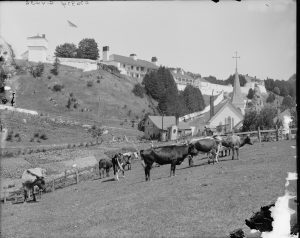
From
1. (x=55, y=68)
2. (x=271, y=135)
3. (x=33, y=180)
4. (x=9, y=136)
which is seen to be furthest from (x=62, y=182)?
(x=55, y=68)

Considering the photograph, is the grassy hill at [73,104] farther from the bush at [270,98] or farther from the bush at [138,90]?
the bush at [270,98]

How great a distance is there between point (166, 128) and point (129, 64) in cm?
7397

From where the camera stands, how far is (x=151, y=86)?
116938mm

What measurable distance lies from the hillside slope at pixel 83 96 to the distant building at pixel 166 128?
12715 millimetres

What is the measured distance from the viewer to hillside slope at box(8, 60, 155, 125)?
98250 millimetres

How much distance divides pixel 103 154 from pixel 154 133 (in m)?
25.8

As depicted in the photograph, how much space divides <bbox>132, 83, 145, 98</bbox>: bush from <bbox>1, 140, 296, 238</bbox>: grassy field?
92.2m

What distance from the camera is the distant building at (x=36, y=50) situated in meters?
122

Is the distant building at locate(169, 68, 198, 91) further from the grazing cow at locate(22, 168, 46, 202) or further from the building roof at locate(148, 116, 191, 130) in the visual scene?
the grazing cow at locate(22, 168, 46, 202)

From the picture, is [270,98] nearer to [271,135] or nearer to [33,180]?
[271,135]

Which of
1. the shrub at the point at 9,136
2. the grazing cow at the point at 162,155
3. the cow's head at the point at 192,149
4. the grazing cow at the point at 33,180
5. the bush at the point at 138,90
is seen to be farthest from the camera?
the bush at the point at 138,90

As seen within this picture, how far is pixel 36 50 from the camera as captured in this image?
12262 centimetres

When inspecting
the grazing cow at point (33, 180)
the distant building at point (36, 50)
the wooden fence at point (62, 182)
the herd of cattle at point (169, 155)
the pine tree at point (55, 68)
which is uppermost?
the distant building at point (36, 50)

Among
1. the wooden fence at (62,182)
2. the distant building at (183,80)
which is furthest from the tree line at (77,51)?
the wooden fence at (62,182)
